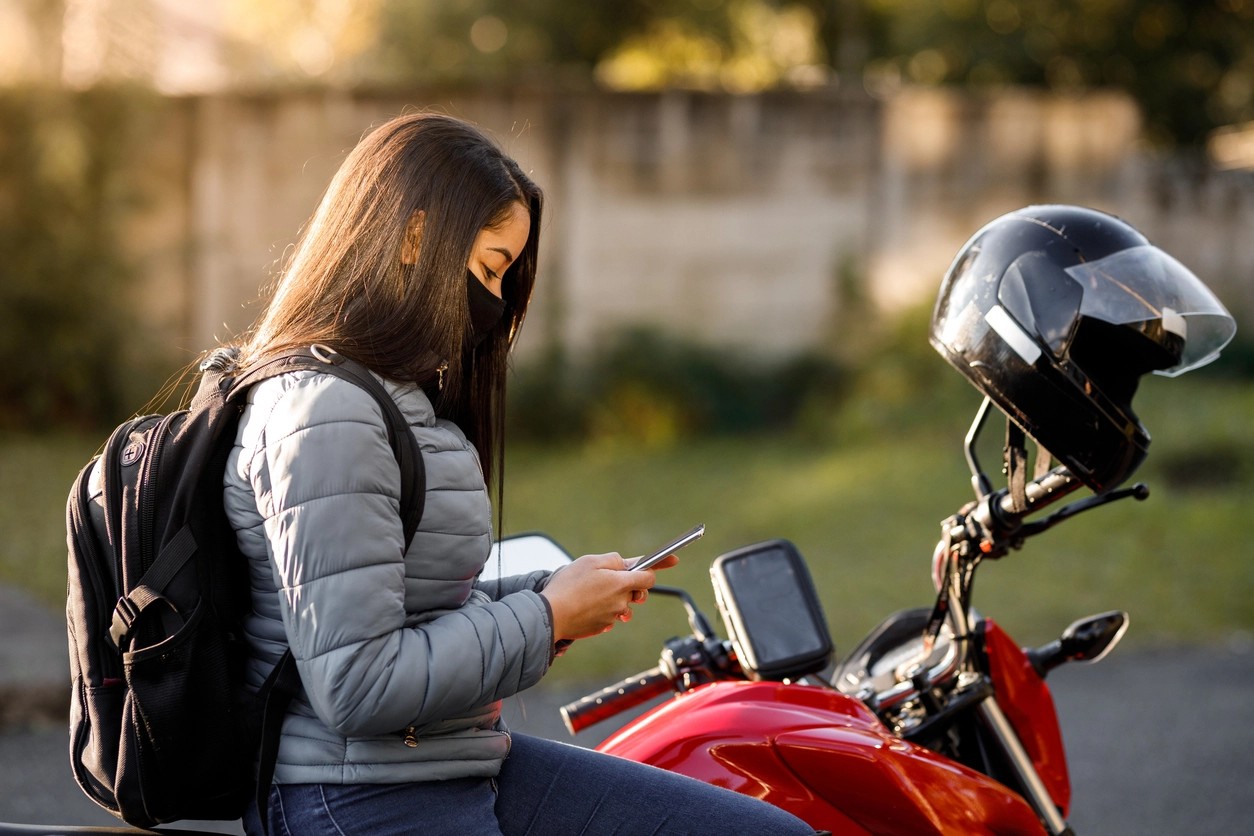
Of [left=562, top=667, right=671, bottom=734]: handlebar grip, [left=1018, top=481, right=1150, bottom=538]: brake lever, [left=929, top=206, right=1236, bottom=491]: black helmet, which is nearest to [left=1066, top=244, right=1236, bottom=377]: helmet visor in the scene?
[left=929, top=206, right=1236, bottom=491]: black helmet

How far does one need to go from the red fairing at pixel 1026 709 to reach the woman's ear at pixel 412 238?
3.80 ft

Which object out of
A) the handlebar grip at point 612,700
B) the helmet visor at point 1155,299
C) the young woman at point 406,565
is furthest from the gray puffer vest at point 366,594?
the helmet visor at point 1155,299

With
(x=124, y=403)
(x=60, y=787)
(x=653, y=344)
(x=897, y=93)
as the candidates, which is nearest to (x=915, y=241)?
(x=897, y=93)

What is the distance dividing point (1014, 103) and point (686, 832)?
417 inches

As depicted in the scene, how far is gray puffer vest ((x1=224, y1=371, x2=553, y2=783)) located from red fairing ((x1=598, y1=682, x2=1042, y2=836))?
43 cm

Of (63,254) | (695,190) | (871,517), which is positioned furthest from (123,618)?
(695,190)

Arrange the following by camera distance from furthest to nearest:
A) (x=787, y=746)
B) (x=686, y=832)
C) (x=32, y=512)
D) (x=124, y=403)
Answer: (x=124, y=403) → (x=32, y=512) → (x=787, y=746) → (x=686, y=832)

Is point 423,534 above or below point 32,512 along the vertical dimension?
above

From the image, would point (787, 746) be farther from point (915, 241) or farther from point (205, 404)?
point (915, 241)

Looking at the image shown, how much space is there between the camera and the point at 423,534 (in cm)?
162

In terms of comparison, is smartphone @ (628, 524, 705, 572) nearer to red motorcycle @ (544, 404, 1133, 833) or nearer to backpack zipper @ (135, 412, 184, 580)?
red motorcycle @ (544, 404, 1133, 833)

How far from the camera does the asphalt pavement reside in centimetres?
431

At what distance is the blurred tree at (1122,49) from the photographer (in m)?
16.6

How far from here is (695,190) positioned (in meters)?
10.9
